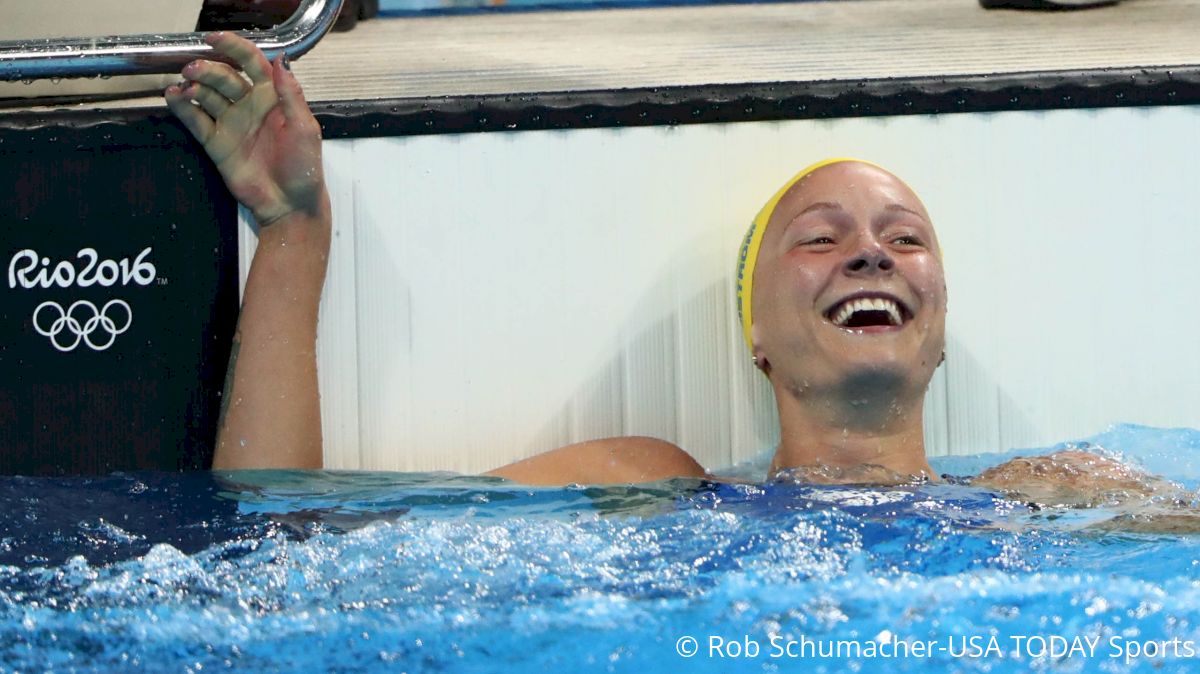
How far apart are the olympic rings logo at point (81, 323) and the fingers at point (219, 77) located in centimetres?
39

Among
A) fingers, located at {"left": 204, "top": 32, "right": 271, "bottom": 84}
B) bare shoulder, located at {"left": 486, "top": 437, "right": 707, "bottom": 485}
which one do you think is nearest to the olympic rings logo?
fingers, located at {"left": 204, "top": 32, "right": 271, "bottom": 84}

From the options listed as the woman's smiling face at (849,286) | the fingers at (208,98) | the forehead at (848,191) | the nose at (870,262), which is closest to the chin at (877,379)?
the woman's smiling face at (849,286)

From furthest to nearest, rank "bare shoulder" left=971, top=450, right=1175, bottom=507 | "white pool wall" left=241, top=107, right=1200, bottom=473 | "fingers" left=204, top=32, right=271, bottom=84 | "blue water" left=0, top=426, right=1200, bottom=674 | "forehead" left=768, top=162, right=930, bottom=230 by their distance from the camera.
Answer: "white pool wall" left=241, top=107, right=1200, bottom=473 < "forehead" left=768, top=162, right=930, bottom=230 < "fingers" left=204, top=32, right=271, bottom=84 < "bare shoulder" left=971, top=450, right=1175, bottom=507 < "blue water" left=0, top=426, right=1200, bottom=674

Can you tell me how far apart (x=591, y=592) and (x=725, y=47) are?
1.82m

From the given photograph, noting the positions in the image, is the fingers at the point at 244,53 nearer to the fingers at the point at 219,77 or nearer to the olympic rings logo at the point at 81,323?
the fingers at the point at 219,77

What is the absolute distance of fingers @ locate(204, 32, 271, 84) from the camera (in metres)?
2.04

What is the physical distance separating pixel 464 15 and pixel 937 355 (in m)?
2.11

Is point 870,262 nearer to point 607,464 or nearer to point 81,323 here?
point 607,464

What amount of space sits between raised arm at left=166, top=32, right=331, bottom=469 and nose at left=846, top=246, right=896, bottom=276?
868 millimetres

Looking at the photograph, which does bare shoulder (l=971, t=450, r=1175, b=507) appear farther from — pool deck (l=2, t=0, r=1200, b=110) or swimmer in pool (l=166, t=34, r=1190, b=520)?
pool deck (l=2, t=0, r=1200, b=110)

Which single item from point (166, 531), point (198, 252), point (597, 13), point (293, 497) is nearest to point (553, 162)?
point (198, 252)

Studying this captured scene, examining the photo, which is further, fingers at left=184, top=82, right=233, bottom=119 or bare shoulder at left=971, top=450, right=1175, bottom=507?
fingers at left=184, top=82, right=233, bottom=119

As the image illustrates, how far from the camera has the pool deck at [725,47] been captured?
8.44ft

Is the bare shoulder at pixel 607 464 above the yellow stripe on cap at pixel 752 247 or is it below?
below
